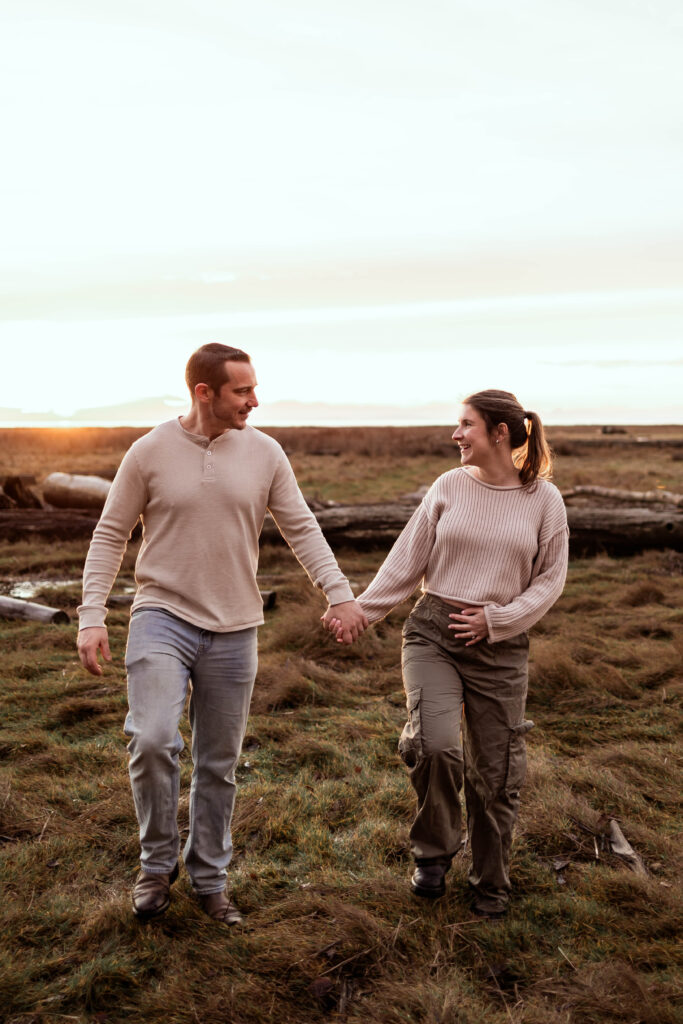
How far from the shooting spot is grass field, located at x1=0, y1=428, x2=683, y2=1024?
3.15 m

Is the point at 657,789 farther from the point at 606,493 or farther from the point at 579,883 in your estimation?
the point at 606,493

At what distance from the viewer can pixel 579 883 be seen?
4.00 meters

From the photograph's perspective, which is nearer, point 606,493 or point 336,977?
point 336,977

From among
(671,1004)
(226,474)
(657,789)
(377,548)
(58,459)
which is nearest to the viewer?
(671,1004)

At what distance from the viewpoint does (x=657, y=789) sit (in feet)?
16.7

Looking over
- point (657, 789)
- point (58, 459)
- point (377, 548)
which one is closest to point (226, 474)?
point (657, 789)

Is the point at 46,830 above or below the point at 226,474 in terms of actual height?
below

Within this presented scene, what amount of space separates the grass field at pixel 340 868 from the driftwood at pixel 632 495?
9702 mm

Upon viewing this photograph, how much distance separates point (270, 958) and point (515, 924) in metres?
1.05

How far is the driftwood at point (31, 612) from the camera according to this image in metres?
9.38

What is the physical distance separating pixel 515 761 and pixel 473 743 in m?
0.19

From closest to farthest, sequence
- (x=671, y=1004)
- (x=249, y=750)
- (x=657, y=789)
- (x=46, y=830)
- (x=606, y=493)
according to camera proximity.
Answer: (x=671, y=1004), (x=46, y=830), (x=657, y=789), (x=249, y=750), (x=606, y=493)

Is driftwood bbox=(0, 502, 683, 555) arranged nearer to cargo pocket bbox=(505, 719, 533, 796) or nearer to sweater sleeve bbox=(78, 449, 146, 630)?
sweater sleeve bbox=(78, 449, 146, 630)

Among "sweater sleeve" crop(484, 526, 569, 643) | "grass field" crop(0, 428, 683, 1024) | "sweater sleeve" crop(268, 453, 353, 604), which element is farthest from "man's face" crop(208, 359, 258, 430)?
"grass field" crop(0, 428, 683, 1024)
